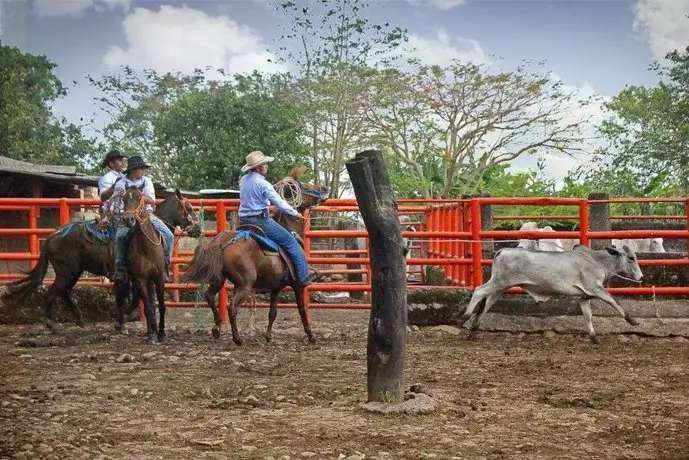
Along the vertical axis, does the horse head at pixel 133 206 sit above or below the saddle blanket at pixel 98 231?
above

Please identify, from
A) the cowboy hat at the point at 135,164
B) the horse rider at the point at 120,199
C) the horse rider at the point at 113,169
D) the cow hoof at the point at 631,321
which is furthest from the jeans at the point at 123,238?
the cow hoof at the point at 631,321

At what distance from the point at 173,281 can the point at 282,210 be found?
3.42 meters

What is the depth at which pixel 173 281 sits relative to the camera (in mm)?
12891

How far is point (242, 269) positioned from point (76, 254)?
2.26 m

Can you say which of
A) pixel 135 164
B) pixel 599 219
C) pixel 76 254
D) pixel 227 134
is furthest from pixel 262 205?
pixel 227 134

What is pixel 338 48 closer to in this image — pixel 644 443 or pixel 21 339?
pixel 21 339

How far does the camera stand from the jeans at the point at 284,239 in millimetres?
9945

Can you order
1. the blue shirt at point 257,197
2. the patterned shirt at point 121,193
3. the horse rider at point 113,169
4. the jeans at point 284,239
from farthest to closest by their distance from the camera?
the horse rider at point 113,169, the patterned shirt at point 121,193, the jeans at point 284,239, the blue shirt at point 257,197

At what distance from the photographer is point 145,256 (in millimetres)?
10156

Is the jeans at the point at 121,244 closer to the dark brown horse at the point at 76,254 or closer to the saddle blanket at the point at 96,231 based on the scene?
the saddle blanket at the point at 96,231

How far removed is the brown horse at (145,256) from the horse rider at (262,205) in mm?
930

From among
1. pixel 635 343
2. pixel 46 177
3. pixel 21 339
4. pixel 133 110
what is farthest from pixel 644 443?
pixel 133 110

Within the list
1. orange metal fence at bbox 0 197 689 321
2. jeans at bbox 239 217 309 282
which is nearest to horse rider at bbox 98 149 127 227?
orange metal fence at bbox 0 197 689 321

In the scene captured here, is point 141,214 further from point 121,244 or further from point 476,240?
point 476,240
